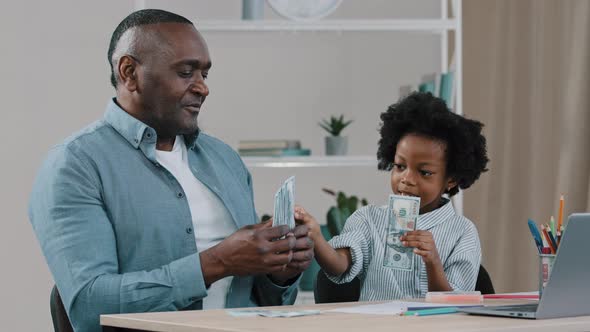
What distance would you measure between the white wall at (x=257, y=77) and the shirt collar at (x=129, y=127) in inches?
67.6

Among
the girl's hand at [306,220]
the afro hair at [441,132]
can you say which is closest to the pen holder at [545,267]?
the girl's hand at [306,220]

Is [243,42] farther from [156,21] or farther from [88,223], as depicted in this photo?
[88,223]

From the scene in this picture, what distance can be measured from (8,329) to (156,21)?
207 cm

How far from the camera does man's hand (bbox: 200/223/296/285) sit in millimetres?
1985

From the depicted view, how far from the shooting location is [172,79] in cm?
225

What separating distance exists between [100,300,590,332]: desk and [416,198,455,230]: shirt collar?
725 mm

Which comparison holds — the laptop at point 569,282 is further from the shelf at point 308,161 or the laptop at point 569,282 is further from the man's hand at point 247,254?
the shelf at point 308,161

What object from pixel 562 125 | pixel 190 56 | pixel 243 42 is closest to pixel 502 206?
pixel 562 125

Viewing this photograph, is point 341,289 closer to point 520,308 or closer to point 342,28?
point 520,308

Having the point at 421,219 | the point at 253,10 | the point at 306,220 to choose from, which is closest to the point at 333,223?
the point at 253,10

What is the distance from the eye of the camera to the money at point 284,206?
6.65 feet

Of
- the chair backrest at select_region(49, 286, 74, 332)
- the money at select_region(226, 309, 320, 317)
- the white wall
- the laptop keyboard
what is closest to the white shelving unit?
the white wall

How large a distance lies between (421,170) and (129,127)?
0.77 metres

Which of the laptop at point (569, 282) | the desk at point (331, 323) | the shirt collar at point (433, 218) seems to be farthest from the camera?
the shirt collar at point (433, 218)
